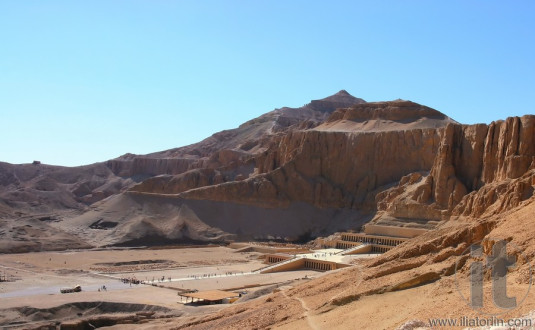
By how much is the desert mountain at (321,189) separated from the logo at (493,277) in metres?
36.0

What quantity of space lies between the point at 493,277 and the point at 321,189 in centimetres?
7377

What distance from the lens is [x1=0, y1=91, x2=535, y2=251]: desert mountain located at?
2608 inches

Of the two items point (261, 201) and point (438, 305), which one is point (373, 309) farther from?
point (261, 201)

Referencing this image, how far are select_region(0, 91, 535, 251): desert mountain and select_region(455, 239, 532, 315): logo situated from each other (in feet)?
118

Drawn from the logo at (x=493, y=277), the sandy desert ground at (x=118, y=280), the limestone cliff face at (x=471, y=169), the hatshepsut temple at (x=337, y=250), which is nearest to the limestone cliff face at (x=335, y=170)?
the limestone cliff face at (x=471, y=169)

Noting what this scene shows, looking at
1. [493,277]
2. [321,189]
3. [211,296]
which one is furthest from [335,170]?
[493,277]

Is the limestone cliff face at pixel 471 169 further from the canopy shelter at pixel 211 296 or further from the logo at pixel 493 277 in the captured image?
the logo at pixel 493 277

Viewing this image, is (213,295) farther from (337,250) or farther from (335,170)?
(335,170)

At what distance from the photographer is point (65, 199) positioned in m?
121

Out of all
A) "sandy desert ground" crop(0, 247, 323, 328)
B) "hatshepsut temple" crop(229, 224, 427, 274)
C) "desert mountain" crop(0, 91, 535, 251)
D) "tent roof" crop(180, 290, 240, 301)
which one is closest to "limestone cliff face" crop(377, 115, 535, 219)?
"desert mountain" crop(0, 91, 535, 251)

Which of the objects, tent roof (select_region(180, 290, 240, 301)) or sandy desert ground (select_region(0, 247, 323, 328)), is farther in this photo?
tent roof (select_region(180, 290, 240, 301))

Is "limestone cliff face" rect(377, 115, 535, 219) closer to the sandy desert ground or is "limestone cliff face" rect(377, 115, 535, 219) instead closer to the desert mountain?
the desert mountain

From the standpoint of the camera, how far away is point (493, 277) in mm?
19172

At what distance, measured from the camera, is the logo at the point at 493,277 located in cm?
1680
